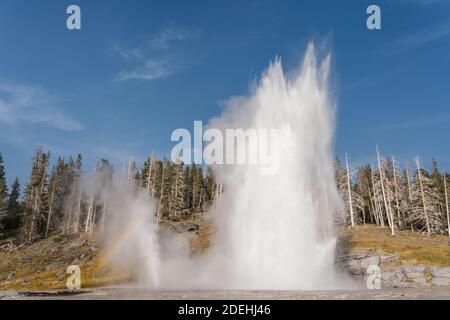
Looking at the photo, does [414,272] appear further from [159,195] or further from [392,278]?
[159,195]

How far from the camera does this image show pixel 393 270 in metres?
38.2

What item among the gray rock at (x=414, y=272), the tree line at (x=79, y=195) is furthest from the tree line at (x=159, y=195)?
the gray rock at (x=414, y=272)

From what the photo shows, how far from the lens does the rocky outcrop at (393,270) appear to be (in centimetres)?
3494

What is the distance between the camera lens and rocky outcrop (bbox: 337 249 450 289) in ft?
115

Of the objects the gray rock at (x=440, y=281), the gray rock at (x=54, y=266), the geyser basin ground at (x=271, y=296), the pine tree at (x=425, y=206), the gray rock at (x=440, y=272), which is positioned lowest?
the geyser basin ground at (x=271, y=296)

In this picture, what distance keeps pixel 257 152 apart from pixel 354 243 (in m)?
21.4

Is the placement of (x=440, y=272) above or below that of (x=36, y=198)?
below

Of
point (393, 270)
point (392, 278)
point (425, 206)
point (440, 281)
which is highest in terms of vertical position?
point (425, 206)

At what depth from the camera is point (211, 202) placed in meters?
101

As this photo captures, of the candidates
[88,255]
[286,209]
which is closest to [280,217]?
[286,209]

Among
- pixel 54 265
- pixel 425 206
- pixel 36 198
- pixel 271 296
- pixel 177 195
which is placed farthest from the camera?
pixel 177 195

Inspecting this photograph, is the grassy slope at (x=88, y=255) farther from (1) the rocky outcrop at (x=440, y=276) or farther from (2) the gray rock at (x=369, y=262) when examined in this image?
(1) the rocky outcrop at (x=440, y=276)

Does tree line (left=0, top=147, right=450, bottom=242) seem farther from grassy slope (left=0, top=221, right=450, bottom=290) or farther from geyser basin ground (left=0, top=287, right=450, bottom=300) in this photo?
geyser basin ground (left=0, top=287, right=450, bottom=300)

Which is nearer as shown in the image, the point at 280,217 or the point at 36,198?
the point at 280,217
